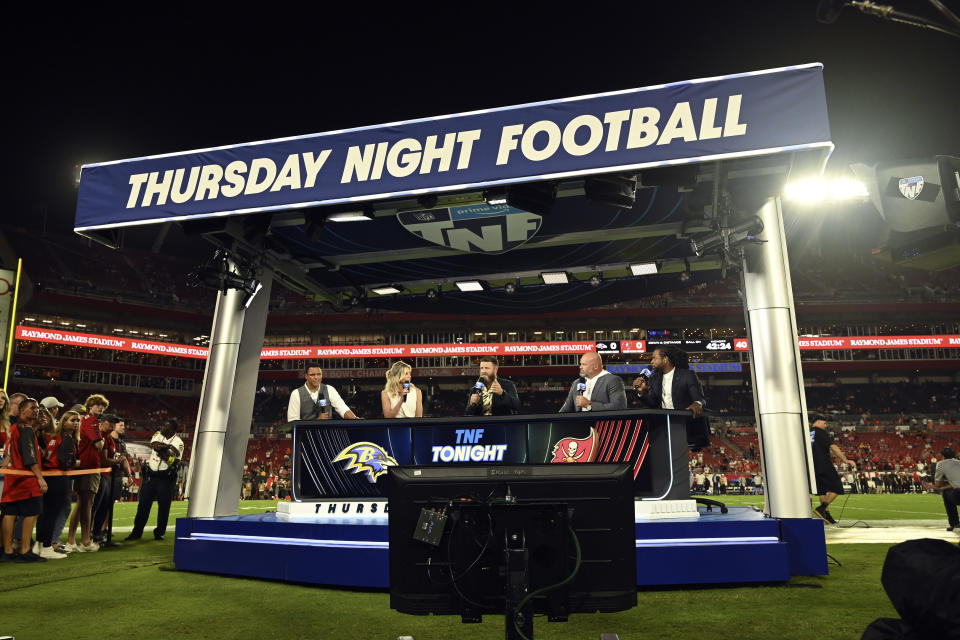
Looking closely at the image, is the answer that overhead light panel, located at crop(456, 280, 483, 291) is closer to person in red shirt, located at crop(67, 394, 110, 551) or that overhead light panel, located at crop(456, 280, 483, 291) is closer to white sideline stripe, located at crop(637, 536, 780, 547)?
white sideline stripe, located at crop(637, 536, 780, 547)

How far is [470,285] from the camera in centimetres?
1004

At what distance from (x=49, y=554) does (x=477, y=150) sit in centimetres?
801

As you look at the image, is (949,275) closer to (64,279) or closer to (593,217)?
(593,217)

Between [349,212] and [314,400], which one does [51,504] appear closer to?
[314,400]

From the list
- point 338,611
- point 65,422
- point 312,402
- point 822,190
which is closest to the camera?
point 338,611

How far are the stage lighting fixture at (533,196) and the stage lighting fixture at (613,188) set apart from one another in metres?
0.38

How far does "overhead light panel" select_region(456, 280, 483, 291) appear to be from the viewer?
9.96 m

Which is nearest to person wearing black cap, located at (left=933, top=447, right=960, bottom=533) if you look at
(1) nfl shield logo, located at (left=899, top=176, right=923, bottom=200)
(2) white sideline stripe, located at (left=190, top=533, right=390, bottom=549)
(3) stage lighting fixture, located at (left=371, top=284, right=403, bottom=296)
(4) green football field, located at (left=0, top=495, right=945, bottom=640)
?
(4) green football field, located at (left=0, top=495, right=945, bottom=640)

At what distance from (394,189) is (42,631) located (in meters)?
4.55

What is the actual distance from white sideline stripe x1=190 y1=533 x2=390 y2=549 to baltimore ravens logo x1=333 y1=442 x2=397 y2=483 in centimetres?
117

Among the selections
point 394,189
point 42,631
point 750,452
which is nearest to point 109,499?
point 42,631

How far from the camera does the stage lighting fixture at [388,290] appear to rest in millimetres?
10180

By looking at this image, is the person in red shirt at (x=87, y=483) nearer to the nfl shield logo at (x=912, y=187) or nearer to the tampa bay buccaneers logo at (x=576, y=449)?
the tampa bay buccaneers logo at (x=576, y=449)

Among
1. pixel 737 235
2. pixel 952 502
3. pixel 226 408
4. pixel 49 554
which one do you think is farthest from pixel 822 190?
pixel 49 554
